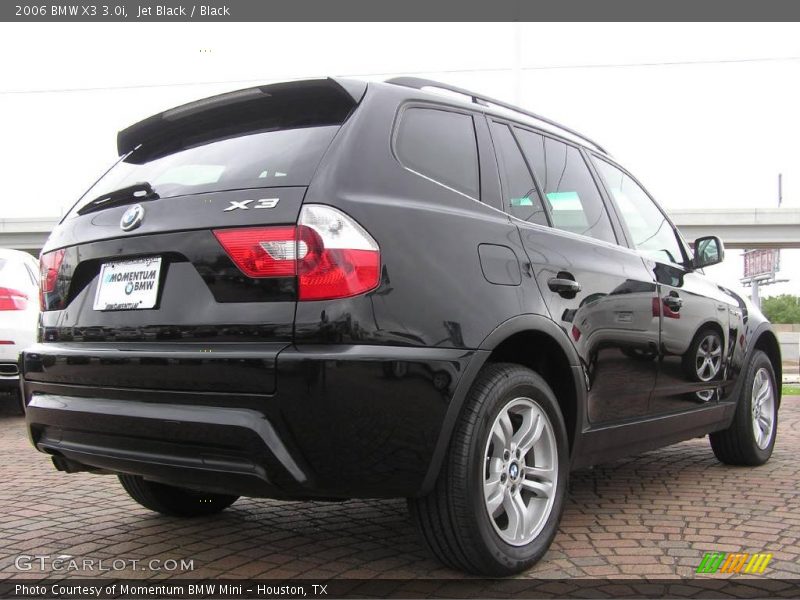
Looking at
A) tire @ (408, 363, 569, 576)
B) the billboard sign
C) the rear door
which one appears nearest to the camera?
tire @ (408, 363, 569, 576)

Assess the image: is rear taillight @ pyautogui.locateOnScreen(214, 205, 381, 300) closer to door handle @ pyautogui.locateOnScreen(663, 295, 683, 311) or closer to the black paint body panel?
the black paint body panel

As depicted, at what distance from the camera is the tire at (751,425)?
5.02m

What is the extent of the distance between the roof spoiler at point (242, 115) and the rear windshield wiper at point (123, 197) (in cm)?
23

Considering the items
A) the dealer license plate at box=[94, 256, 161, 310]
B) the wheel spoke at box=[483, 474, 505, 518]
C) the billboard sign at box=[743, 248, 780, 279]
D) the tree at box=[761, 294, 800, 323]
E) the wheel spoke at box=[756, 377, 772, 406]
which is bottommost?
the tree at box=[761, 294, 800, 323]

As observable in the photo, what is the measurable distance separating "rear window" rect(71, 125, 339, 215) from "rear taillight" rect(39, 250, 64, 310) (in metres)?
0.31

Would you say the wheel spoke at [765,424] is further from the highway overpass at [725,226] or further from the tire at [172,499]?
the highway overpass at [725,226]

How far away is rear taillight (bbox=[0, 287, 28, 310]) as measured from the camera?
752 centimetres

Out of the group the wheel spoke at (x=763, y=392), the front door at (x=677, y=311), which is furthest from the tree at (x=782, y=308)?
the front door at (x=677, y=311)

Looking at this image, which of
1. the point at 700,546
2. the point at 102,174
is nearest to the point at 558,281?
the point at 700,546

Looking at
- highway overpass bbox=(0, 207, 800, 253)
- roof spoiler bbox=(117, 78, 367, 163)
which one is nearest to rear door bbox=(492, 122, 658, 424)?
roof spoiler bbox=(117, 78, 367, 163)

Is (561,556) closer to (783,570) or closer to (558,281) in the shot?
(783,570)

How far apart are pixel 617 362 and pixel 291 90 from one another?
183cm

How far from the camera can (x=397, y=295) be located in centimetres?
256

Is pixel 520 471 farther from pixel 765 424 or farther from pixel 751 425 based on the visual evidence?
pixel 765 424
